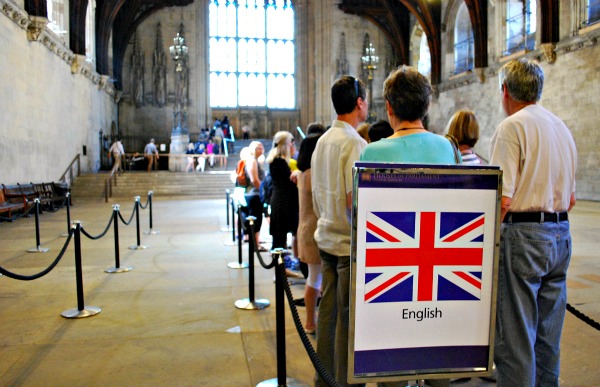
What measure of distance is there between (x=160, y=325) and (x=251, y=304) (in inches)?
35.9

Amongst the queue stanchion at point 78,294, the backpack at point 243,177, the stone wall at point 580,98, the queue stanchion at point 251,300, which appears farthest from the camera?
the stone wall at point 580,98

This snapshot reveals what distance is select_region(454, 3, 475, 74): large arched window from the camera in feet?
78.9

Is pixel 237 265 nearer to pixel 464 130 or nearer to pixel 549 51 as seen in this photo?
pixel 464 130

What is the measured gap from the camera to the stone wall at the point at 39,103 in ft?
44.1

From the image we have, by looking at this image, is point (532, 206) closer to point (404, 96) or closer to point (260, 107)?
point (404, 96)

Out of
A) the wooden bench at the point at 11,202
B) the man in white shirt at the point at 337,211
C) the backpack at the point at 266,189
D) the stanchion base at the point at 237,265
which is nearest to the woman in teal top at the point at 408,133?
the man in white shirt at the point at 337,211

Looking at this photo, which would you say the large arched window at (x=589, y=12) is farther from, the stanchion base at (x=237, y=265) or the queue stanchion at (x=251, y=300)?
the queue stanchion at (x=251, y=300)

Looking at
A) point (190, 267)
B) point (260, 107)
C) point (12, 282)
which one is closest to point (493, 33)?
point (260, 107)

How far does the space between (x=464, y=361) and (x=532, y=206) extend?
90 cm

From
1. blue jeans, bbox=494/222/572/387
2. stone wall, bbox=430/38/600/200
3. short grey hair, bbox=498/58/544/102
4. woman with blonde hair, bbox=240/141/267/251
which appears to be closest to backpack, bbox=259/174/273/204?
woman with blonde hair, bbox=240/141/267/251

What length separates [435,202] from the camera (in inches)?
74.1

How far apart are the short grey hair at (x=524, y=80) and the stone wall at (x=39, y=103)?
44.8ft

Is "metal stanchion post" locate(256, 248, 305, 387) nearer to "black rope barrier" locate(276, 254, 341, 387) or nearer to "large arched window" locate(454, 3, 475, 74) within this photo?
"black rope barrier" locate(276, 254, 341, 387)

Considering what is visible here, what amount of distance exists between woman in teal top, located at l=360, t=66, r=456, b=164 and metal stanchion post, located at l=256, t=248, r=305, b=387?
97cm
